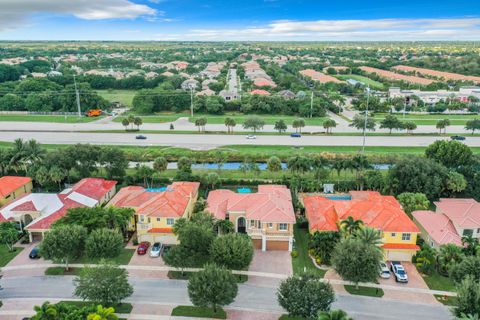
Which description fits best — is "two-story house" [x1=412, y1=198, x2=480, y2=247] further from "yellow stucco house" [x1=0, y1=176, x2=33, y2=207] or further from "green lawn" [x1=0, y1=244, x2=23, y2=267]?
"yellow stucco house" [x1=0, y1=176, x2=33, y2=207]

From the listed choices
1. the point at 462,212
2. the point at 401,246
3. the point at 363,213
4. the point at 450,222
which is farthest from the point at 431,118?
the point at 401,246

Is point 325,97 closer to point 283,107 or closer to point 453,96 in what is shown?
point 283,107

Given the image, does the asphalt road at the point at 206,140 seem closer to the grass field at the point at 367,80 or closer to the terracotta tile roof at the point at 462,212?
the terracotta tile roof at the point at 462,212

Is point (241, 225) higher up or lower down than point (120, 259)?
higher up

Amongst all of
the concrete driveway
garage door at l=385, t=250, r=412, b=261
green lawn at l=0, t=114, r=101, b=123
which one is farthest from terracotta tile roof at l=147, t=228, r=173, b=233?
green lawn at l=0, t=114, r=101, b=123

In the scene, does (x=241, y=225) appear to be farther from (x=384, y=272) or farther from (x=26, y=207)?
(x=26, y=207)

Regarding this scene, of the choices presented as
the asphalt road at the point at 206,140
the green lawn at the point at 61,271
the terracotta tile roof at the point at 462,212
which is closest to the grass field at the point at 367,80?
the asphalt road at the point at 206,140

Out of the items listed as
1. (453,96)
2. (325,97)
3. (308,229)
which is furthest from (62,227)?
(453,96)
